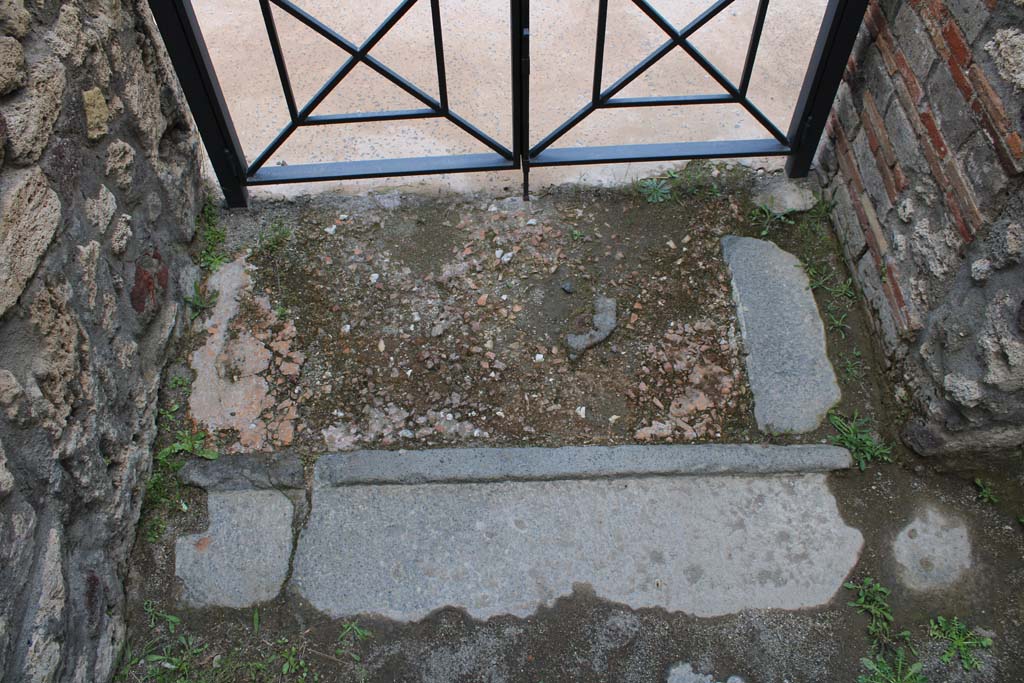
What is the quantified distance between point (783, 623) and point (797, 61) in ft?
9.05

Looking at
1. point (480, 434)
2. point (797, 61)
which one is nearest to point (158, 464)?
point (480, 434)

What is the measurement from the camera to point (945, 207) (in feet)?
7.03

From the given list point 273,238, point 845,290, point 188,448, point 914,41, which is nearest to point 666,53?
point 914,41

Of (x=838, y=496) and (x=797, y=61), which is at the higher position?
(x=797, y=61)

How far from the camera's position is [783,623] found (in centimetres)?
206

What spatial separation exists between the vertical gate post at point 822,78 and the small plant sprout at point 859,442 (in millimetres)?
1105

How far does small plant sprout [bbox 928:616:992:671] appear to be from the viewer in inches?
78.2

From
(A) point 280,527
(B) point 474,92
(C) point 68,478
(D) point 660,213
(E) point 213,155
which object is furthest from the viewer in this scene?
(B) point 474,92

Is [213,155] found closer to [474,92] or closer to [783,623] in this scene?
[474,92]

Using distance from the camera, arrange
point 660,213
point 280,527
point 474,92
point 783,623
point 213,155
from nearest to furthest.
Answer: point 783,623 < point 280,527 < point 213,155 < point 660,213 < point 474,92

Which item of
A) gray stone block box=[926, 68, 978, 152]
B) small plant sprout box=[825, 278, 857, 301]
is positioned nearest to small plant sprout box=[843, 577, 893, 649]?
small plant sprout box=[825, 278, 857, 301]

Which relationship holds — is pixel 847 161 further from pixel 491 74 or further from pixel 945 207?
pixel 491 74

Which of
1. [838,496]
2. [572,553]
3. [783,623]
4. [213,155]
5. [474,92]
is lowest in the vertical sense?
[783,623]

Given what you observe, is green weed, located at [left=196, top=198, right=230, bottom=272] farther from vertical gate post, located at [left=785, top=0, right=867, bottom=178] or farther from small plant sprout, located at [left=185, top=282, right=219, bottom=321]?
vertical gate post, located at [left=785, top=0, right=867, bottom=178]
